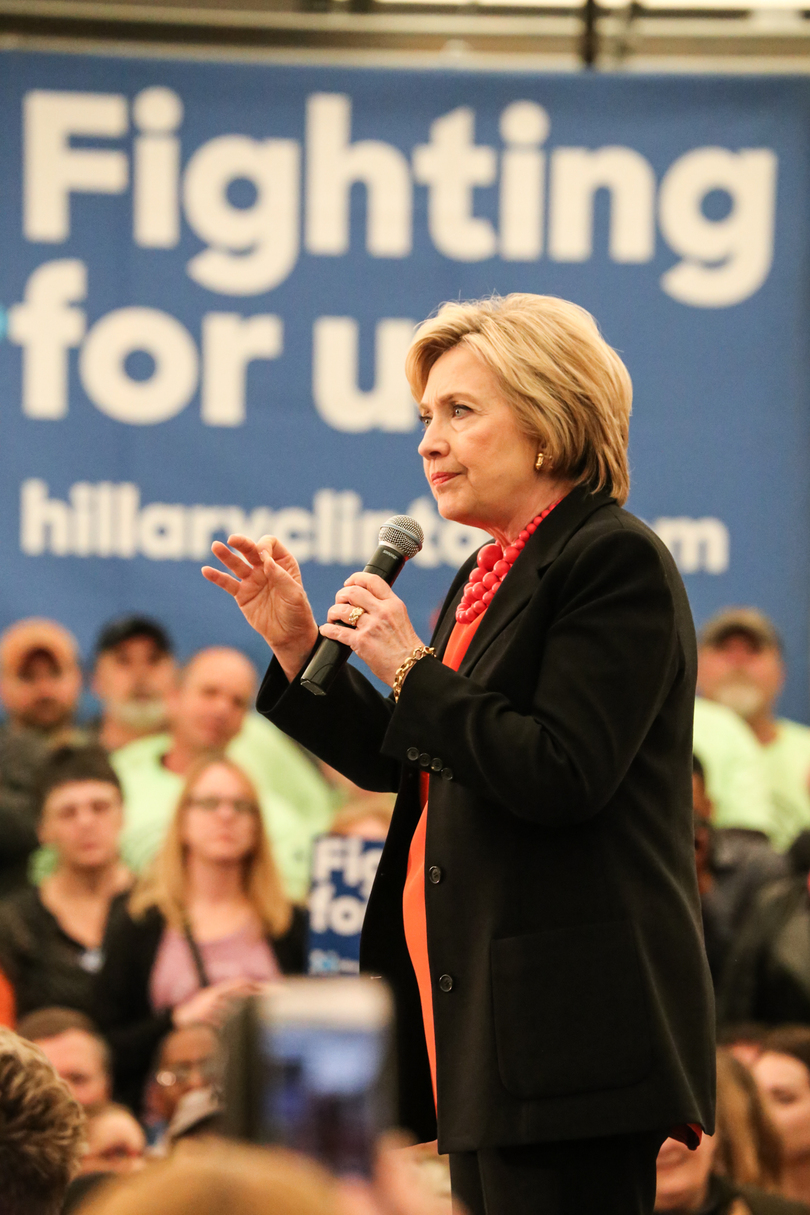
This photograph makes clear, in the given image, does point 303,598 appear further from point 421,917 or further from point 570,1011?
point 570,1011

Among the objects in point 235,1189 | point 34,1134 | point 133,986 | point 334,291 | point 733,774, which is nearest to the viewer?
point 235,1189

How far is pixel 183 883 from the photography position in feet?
13.5

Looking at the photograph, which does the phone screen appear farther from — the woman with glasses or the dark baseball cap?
the dark baseball cap

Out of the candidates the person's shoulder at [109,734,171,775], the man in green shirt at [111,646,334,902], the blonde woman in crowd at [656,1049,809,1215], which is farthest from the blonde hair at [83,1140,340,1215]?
the person's shoulder at [109,734,171,775]

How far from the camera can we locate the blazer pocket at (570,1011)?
1621 mm

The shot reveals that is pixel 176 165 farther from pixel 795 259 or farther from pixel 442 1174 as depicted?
pixel 442 1174

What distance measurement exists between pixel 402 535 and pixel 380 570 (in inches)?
3.2

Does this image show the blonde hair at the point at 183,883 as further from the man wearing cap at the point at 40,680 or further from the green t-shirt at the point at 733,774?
the green t-shirt at the point at 733,774

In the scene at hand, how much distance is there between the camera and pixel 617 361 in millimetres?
1856

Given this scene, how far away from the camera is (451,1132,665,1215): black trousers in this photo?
1629 millimetres

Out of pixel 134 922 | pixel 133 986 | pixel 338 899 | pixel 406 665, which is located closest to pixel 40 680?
pixel 134 922

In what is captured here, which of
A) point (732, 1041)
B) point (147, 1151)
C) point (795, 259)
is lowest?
point (147, 1151)

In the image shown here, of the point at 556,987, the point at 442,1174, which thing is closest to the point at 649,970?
the point at 556,987

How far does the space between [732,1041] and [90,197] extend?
131 inches
